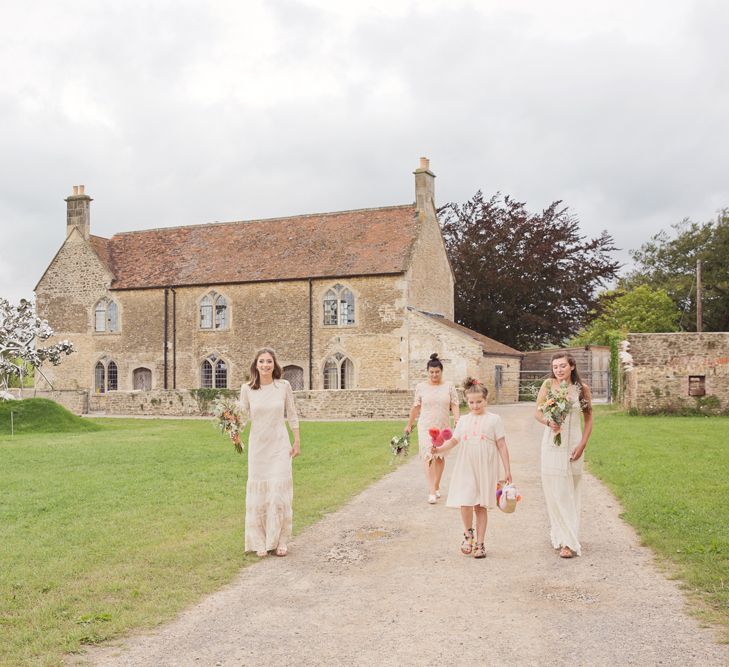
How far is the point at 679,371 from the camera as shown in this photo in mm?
26000

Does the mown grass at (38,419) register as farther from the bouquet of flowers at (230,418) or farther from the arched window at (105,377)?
the bouquet of flowers at (230,418)

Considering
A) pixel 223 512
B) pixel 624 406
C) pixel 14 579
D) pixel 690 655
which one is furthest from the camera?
pixel 624 406

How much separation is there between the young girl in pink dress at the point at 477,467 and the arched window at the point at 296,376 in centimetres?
2980

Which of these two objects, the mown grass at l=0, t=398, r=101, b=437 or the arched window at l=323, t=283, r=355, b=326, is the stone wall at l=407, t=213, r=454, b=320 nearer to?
the arched window at l=323, t=283, r=355, b=326

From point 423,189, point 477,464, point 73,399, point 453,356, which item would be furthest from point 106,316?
point 477,464

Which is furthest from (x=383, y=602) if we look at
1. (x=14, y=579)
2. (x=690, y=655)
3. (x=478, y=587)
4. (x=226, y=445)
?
(x=226, y=445)

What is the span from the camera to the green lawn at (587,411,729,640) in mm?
7191

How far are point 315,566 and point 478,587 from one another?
168 centimetres

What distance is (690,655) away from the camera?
5219mm

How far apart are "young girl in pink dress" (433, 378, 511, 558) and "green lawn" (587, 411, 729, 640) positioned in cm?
175

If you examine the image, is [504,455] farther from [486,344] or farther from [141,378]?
[141,378]

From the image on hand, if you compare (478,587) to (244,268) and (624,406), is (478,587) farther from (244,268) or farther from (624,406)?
(244,268)

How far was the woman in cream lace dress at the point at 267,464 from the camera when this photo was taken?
8.26 metres

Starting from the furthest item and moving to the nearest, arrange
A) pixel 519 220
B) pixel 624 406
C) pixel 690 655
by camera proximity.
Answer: pixel 519 220 → pixel 624 406 → pixel 690 655
